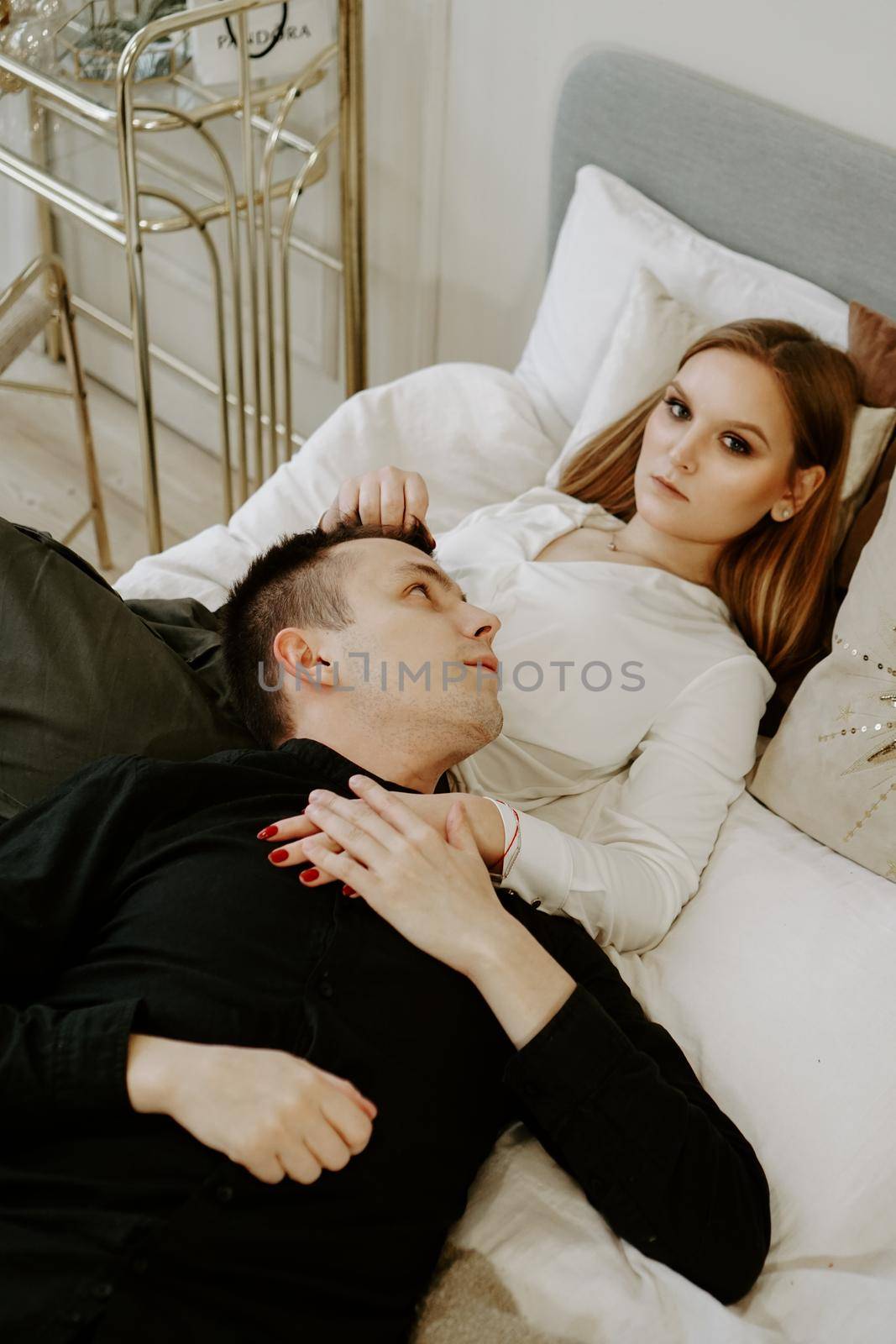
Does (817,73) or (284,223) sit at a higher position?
(817,73)

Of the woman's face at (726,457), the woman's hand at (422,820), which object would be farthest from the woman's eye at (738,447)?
the woman's hand at (422,820)

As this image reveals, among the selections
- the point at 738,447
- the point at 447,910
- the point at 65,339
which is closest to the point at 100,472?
the point at 65,339

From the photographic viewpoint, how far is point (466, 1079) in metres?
1.05

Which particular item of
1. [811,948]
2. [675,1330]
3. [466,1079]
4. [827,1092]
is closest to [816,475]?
[811,948]

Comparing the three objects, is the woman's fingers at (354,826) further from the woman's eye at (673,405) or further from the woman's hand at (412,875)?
the woman's eye at (673,405)

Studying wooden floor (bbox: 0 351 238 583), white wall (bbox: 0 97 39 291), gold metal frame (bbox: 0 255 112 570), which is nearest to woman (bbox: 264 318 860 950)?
gold metal frame (bbox: 0 255 112 570)

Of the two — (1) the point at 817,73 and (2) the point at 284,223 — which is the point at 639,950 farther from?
(2) the point at 284,223

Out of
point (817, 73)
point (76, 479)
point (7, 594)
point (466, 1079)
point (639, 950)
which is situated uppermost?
point (817, 73)

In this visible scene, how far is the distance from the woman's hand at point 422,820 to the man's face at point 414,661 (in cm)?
7

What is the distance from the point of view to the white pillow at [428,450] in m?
1.82

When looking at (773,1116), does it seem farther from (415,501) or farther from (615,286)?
(615,286)

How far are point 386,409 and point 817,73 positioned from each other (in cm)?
78

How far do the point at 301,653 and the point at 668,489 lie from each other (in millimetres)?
581

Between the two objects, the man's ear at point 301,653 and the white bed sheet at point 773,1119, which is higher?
the man's ear at point 301,653
